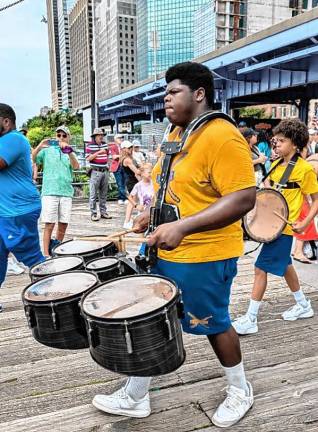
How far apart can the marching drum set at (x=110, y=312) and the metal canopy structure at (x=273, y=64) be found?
14.4 metres

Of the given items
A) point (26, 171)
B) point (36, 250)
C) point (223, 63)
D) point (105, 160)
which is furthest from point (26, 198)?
point (223, 63)

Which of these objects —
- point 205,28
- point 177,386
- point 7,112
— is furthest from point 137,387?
point 205,28

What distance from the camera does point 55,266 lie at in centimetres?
228

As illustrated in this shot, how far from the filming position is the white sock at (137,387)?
2316 mm

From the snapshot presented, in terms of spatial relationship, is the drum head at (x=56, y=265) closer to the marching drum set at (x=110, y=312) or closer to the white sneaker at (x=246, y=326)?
the marching drum set at (x=110, y=312)

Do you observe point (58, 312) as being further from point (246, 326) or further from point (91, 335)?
point (246, 326)

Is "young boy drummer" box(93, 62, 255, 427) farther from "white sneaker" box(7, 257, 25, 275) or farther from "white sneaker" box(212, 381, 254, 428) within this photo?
"white sneaker" box(7, 257, 25, 275)

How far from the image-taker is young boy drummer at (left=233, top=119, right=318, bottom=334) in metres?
3.21

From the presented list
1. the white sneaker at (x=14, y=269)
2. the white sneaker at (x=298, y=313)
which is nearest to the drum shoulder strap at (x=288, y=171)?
the white sneaker at (x=298, y=313)

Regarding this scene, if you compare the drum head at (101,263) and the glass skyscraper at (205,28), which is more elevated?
the glass skyscraper at (205,28)

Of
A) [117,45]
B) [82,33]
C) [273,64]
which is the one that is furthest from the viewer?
[117,45]

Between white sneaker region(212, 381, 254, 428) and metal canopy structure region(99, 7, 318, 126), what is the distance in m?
14.3

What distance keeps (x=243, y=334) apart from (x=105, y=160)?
5.90m

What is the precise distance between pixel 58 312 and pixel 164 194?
745 millimetres
